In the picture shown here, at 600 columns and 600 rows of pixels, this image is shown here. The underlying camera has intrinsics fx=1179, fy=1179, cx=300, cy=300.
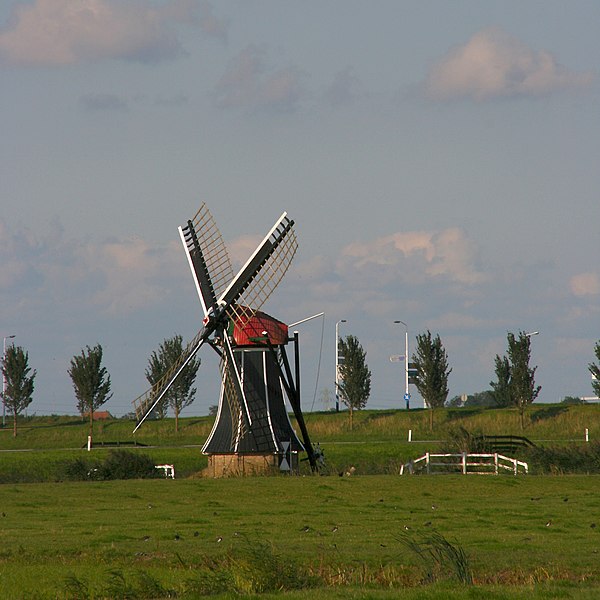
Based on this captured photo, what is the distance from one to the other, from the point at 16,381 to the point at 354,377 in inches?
966

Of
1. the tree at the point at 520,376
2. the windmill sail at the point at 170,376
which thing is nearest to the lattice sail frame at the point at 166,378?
the windmill sail at the point at 170,376

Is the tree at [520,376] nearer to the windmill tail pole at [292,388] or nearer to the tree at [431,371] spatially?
the tree at [431,371]

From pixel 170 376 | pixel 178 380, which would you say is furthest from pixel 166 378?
pixel 178 380

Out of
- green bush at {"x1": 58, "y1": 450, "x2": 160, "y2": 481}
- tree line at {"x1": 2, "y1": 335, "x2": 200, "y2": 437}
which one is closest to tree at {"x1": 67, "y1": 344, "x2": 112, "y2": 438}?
tree line at {"x1": 2, "y1": 335, "x2": 200, "y2": 437}

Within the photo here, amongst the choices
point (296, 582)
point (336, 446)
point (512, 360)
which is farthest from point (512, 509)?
point (512, 360)

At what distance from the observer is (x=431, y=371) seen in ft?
274

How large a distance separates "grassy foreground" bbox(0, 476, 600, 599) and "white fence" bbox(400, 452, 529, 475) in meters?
3.16

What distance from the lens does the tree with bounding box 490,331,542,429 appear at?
255 ft

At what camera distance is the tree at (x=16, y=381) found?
85062mm

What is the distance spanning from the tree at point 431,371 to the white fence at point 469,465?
1275 inches

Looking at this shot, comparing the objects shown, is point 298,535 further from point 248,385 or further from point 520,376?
point 520,376

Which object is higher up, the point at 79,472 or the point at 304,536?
the point at 79,472

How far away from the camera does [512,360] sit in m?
81.2

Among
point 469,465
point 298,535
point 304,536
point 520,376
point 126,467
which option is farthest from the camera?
point 520,376
